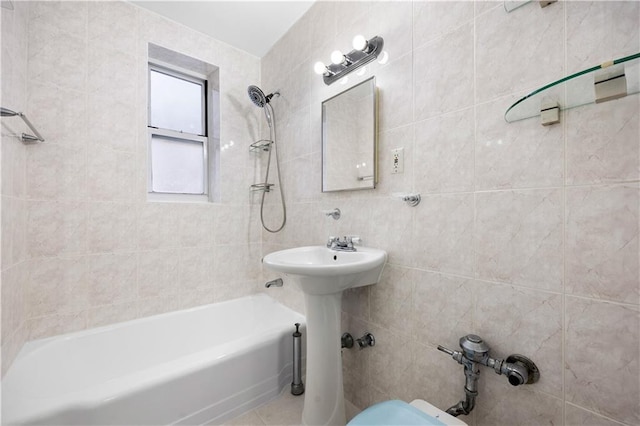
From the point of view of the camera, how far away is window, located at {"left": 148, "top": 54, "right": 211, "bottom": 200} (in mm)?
1948

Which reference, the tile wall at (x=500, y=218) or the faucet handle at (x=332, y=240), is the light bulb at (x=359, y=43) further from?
the faucet handle at (x=332, y=240)

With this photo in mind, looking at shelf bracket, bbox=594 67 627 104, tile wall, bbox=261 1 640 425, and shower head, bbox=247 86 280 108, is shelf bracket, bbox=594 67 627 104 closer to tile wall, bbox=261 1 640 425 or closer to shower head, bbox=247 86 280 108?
tile wall, bbox=261 1 640 425

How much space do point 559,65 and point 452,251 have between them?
664 millimetres

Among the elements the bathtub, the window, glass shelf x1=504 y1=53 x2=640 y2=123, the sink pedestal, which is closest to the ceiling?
the window

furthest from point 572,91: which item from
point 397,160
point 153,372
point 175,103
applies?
point 175,103

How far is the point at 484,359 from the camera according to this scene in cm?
86

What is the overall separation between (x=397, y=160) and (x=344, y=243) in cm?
48

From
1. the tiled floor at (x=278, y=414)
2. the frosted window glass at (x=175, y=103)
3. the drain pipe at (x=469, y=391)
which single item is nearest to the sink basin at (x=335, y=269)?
the drain pipe at (x=469, y=391)

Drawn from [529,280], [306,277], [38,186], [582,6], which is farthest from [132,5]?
[529,280]

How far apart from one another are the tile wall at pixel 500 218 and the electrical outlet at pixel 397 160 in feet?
0.10

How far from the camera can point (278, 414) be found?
1411 millimetres

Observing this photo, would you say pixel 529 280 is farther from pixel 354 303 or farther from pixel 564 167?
pixel 354 303

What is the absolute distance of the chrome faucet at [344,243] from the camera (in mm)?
1322

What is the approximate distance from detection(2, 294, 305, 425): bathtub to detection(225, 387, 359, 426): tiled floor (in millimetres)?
40
